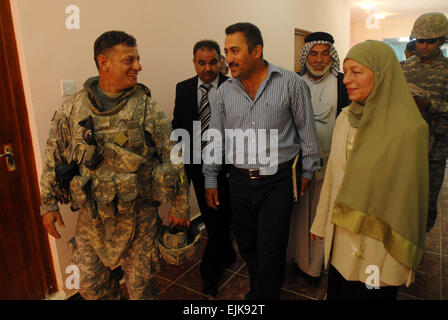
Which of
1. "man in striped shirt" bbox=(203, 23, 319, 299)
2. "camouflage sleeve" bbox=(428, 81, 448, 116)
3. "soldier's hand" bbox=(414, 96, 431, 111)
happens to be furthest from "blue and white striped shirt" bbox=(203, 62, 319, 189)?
"camouflage sleeve" bbox=(428, 81, 448, 116)

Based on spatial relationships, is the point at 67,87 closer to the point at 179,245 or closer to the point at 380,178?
the point at 179,245

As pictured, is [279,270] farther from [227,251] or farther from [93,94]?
[93,94]

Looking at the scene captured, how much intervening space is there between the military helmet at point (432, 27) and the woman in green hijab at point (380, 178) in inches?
50.9

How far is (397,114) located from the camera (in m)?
1.21

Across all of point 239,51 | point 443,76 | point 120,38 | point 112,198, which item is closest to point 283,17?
point 443,76

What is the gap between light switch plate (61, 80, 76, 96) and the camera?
1.98 metres

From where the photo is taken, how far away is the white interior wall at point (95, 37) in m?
1.83

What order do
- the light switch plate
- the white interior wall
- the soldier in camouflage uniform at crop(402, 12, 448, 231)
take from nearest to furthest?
the white interior wall < the light switch plate < the soldier in camouflage uniform at crop(402, 12, 448, 231)

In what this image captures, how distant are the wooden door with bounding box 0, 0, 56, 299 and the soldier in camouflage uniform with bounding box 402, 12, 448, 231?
2.54 metres

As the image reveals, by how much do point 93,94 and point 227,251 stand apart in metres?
1.63

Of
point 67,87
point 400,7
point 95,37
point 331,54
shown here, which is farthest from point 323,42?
point 400,7

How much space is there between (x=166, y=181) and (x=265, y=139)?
603mm

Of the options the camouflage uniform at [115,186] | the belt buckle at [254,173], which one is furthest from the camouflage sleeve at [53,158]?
the belt buckle at [254,173]

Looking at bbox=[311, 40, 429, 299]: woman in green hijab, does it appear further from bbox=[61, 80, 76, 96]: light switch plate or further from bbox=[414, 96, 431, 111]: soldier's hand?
bbox=[61, 80, 76, 96]: light switch plate
